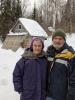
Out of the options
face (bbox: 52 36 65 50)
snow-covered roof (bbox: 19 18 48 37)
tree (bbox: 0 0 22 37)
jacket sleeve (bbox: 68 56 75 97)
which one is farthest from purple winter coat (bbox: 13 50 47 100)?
tree (bbox: 0 0 22 37)

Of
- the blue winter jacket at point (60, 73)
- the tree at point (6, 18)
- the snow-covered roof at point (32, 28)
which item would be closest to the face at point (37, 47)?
the blue winter jacket at point (60, 73)

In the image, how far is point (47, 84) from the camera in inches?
178

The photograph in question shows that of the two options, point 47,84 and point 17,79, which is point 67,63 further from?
point 17,79

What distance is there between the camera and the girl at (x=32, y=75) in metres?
4.45

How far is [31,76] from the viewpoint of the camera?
444 cm

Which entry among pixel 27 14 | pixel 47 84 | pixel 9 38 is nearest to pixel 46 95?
pixel 47 84

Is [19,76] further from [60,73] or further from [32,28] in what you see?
[32,28]

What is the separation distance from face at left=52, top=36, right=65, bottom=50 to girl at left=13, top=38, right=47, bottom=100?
7.7 inches

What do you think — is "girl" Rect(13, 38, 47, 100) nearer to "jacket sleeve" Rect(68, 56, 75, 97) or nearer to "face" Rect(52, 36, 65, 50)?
"face" Rect(52, 36, 65, 50)

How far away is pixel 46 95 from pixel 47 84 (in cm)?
15

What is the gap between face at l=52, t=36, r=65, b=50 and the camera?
4.45 m

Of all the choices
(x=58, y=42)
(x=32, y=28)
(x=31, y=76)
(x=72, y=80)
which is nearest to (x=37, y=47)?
(x=58, y=42)

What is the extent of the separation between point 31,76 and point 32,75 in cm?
2

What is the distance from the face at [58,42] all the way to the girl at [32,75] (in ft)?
0.64
